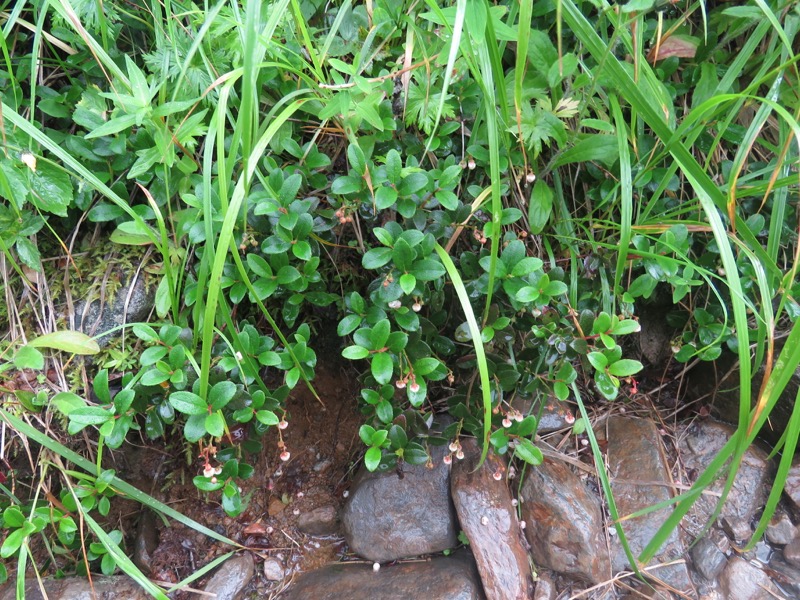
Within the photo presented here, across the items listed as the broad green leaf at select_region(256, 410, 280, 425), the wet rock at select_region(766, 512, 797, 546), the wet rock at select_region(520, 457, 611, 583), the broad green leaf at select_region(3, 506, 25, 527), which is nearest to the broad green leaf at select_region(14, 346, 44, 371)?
the broad green leaf at select_region(3, 506, 25, 527)

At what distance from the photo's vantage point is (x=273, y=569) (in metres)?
1.73

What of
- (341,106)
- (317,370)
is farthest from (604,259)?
(317,370)

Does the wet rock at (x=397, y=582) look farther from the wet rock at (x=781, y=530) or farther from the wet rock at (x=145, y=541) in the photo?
the wet rock at (x=781, y=530)

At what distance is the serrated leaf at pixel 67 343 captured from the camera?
56.4 inches

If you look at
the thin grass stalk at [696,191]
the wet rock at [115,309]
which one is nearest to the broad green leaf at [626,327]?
the thin grass stalk at [696,191]

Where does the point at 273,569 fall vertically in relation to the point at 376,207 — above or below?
below

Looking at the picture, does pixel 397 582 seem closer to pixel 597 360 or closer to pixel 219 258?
pixel 597 360

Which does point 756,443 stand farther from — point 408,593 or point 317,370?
point 317,370

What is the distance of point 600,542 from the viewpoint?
1.66 meters

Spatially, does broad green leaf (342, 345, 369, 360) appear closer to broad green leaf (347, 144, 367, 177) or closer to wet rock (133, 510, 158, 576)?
broad green leaf (347, 144, 367, 177)

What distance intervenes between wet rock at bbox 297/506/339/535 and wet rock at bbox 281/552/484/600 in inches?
5.0

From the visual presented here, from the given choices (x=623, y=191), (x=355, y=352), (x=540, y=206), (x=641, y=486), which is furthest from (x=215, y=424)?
(x=641, y=486)

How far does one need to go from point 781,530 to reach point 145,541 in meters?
2.03

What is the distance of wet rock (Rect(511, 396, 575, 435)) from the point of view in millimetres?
1598
